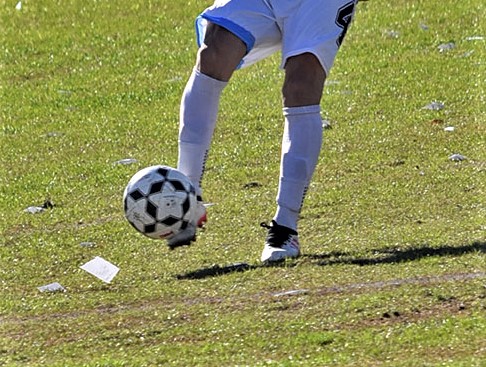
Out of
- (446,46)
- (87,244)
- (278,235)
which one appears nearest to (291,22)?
(278,235)

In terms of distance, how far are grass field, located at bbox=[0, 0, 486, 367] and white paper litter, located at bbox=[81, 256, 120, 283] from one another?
67 millimetres

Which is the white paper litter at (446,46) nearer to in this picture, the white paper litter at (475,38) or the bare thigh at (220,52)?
the white paper litter at (475,38)

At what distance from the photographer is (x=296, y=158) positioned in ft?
Result: 23.8

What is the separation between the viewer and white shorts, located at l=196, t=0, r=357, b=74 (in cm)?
721

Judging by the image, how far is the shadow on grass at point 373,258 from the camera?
6.90 meters

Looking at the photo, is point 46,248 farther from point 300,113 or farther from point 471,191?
point 471,191

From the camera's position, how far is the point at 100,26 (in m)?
15.8

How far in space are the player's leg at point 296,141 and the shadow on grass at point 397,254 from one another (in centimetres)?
19

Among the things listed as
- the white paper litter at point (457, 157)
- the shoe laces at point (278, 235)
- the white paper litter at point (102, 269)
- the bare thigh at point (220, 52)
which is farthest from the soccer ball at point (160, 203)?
the white paper litter at point (457, 157)

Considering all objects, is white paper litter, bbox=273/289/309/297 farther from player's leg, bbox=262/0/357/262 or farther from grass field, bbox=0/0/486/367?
player's leg, bbox=262/0/357/262

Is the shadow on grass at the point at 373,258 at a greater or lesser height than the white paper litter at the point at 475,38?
lesser

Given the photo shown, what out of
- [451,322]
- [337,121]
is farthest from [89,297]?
[337,121]

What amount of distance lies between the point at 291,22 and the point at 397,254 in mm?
1319

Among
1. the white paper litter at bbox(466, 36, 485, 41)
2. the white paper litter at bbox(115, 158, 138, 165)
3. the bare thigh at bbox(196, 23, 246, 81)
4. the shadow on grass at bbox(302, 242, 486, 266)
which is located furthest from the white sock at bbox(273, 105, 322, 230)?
the white paper litter at bbox(466, 36, 485, 41)
